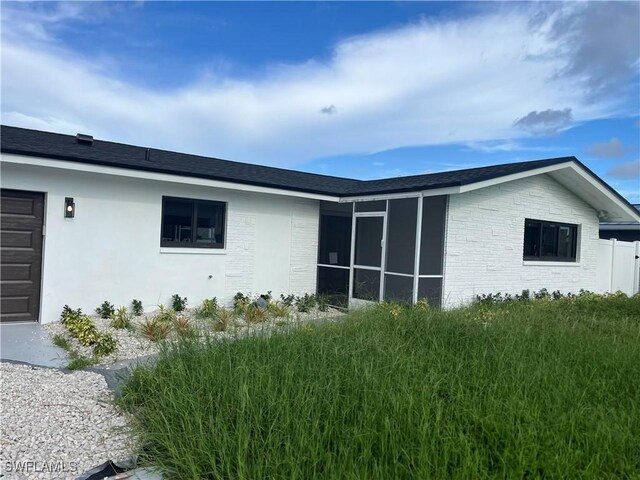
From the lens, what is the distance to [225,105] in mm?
14453

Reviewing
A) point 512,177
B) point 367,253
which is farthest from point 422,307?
point 367,253

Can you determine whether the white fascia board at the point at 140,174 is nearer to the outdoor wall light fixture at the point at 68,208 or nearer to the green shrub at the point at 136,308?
the outdoor wall light fixture at the point at 68,208

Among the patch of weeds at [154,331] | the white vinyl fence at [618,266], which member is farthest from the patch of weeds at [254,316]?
the white vinyl fence at [618,266]

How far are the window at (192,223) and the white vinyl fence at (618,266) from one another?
41.7 feet

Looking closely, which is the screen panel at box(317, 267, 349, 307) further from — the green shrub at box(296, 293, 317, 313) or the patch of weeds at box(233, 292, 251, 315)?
the patch of weeds at box(233, 292, 251, 315)

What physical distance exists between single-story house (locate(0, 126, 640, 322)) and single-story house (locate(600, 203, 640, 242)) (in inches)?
340

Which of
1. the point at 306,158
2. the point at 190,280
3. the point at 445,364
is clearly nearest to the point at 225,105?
the point at 190,280

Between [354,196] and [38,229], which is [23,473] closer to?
[38,229]

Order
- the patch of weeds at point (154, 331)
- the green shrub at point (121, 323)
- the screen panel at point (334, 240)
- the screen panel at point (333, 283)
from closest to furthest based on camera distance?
1. the patch of weeds at point (154, 331)
2. the green shrub at point (121, 323)
3. the screen panel at point (333, 283)
4. the screen panel at point (334, 240)

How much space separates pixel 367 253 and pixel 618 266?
983 cm

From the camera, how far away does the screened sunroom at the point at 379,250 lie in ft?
36.8

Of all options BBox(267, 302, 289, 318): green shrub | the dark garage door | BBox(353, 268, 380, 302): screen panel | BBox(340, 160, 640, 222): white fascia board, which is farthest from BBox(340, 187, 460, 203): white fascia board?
the dark garage door

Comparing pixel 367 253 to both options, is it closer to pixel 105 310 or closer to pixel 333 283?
pixel 333 283

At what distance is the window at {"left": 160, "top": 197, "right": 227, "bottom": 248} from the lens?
10195mm
